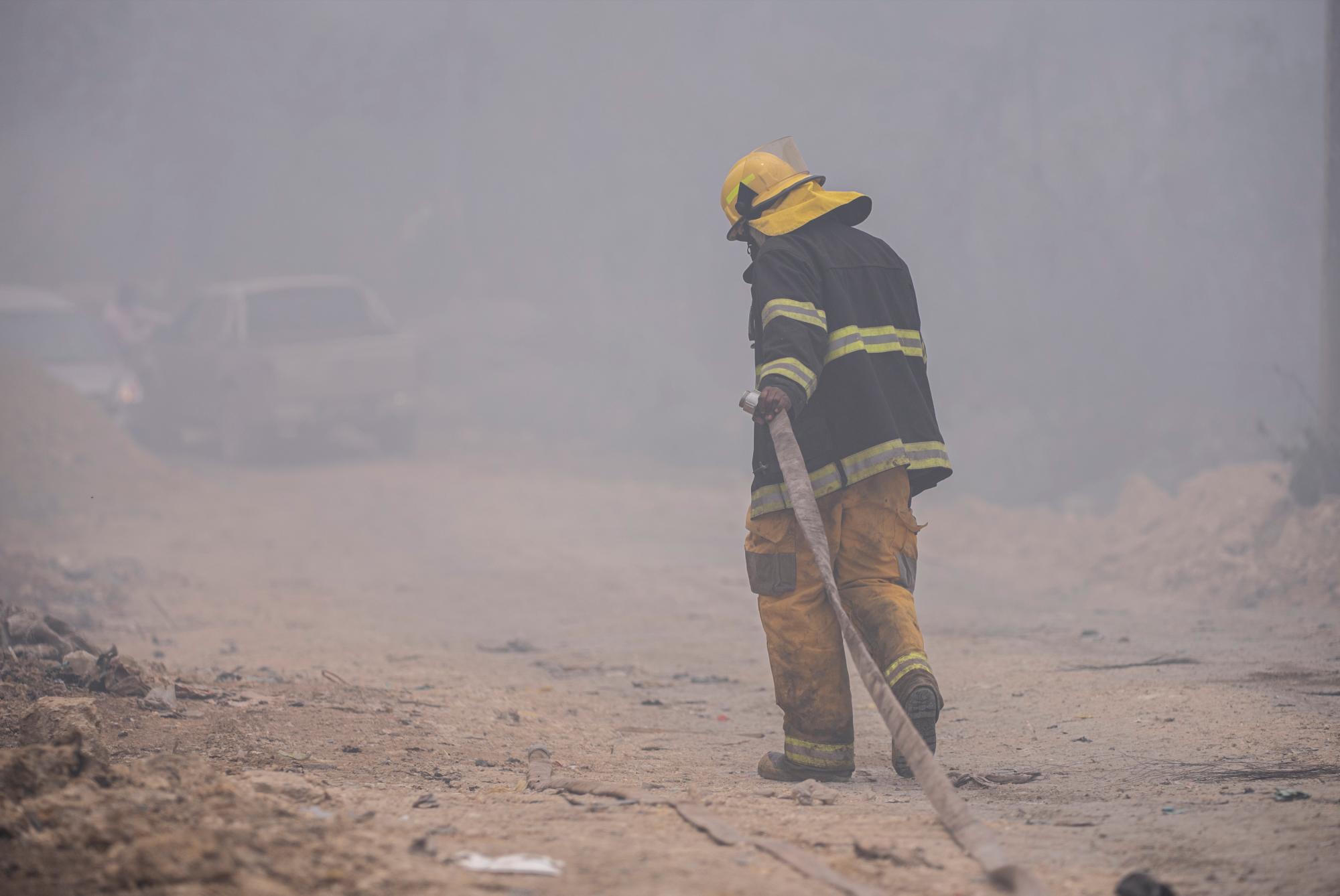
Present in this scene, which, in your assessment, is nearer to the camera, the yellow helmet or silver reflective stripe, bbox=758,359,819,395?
silver reflective stripe, bbox=758,359,819,395

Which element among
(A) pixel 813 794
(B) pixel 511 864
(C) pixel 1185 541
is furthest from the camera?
(C) pixel 1185 541

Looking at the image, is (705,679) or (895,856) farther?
(705,679)

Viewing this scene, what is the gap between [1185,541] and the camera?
8.25 m

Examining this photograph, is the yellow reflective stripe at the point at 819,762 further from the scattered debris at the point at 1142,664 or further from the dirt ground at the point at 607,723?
the scattered debris at the point at 1142,664

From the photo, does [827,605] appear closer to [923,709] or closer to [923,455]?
[923,709]

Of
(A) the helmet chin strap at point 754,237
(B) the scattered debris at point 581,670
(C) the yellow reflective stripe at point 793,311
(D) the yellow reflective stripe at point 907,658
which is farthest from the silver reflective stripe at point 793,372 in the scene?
(B) the scattered debris at point 581,670

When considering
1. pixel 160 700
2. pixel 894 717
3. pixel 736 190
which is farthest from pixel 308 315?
pixel 894 717

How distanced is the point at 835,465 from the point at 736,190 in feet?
3.07

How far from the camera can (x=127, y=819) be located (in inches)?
87.5

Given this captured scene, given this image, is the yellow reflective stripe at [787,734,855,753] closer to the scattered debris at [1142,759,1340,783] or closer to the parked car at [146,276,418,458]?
the scattered debris at [1142,759,1340,783]

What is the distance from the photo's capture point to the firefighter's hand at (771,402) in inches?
122

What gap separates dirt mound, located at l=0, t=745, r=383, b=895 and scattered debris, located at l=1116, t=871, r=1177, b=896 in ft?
4.60

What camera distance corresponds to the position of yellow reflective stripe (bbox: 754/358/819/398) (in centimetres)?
311

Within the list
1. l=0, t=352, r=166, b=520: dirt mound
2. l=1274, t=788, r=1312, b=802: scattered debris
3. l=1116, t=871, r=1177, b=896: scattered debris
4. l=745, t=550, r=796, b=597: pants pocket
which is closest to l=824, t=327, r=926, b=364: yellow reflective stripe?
l=745, t=550, r=796, b=597: pants pocket
